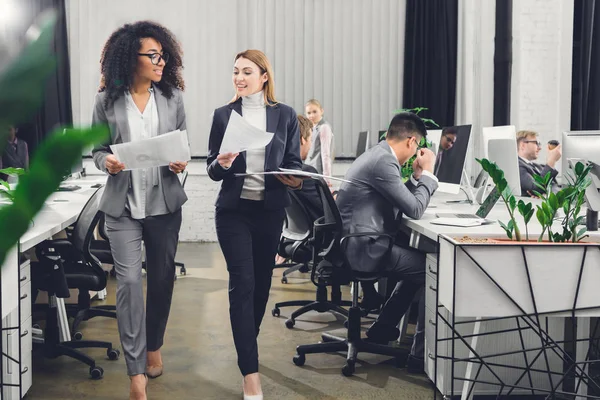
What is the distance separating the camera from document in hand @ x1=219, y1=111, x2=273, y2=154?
92.4 inches

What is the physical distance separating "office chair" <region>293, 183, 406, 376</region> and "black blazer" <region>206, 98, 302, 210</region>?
332mm

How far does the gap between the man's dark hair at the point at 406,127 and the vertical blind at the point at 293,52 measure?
14.3 ft

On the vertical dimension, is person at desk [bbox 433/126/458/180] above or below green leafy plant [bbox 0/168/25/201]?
below

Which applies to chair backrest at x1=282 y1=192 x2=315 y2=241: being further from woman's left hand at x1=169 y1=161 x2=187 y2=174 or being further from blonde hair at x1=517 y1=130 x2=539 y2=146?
blonde hair at x1=517 y1=130 x2=539 y2=146

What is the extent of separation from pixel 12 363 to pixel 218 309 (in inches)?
76.3

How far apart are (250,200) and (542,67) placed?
4.71m

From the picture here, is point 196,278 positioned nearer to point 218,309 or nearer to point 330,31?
point 218,309

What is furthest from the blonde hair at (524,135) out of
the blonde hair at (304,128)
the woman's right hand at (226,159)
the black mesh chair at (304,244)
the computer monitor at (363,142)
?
the woman's right hand at (226,159)

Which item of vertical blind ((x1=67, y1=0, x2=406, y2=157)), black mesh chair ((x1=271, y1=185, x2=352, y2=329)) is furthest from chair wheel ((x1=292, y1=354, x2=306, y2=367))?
vertical blind ((x1=67, y1=0, x2=406, y2=157))

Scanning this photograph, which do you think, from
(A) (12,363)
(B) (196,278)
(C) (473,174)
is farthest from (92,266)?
(C) (473,174)

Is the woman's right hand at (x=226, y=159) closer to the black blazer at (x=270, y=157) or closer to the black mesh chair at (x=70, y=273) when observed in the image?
the black blazer at (x=270, y=157)

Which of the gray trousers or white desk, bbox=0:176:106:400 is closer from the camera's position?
white desk, bbox=0:176:106:400

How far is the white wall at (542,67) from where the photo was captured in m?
6.39

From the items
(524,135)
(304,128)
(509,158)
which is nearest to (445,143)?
(509,158)
